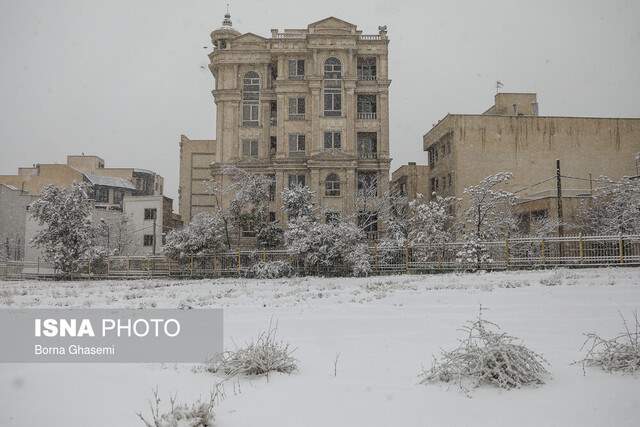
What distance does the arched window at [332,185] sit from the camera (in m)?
43.9

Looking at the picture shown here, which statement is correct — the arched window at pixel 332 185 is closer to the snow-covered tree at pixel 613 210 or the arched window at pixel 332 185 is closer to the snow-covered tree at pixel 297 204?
the snow-covered tree at pixel 297 204

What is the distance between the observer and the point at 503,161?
4412 cm

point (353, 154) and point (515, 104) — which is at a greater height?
point (515, 104)

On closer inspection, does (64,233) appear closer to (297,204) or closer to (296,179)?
(297,204)

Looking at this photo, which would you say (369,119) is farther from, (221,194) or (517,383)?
(517,383)

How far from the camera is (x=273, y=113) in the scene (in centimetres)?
4831

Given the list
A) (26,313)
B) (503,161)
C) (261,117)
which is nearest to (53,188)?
(261,117)

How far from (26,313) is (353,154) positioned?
33027mm

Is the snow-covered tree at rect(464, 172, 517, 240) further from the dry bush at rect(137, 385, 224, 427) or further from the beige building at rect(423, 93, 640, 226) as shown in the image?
the dry bush at rect(137, 385, 224, 427)

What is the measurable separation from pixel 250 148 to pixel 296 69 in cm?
765

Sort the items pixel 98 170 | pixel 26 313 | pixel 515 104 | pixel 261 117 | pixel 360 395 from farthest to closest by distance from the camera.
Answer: pixel 98 170, pixel 515 104, pixel 261 117, pixel 26 313, pixel 360 395

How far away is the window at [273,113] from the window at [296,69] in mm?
2759

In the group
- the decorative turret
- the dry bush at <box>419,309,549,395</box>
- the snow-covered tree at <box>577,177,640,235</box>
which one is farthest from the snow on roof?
the dry bush at <box>419,309,549,395</box>

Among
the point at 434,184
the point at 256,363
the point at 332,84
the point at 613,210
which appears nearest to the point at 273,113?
the point at 332,84
